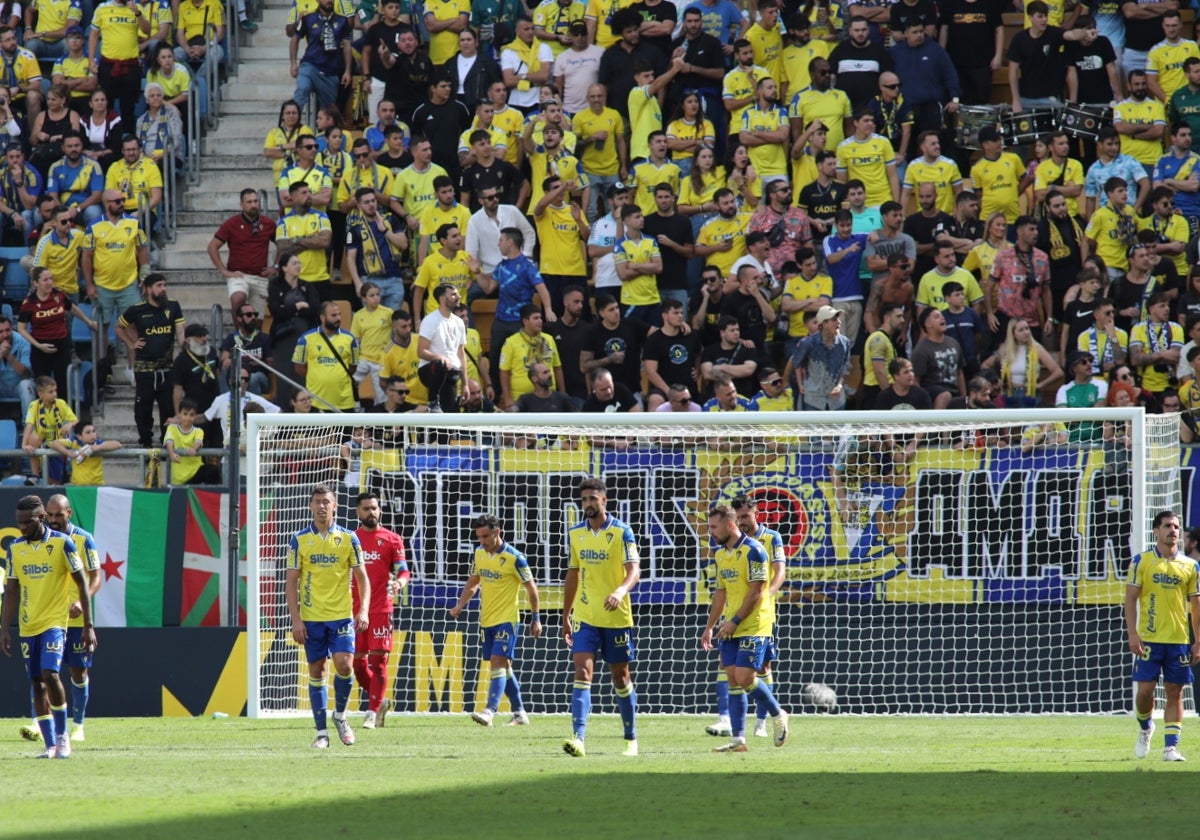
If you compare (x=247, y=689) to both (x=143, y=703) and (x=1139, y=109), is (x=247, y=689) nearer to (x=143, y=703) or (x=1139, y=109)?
(x=143, y=703)

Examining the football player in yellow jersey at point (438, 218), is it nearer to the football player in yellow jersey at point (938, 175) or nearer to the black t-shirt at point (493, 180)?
the black t-shirt at point (493, 180)

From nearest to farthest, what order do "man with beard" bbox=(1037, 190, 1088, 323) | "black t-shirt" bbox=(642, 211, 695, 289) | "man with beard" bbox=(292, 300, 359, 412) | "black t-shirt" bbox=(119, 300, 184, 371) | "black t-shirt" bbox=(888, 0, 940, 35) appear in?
"man with beard" bbox=(292, 300, 359, 412)
"man with beard" bbox=(1037, 190, 1088, 323)
"black t-shirt" bbox=(119, 300, 184, 371)
"black t-shirt" bbox=(642, 211, 695, 289)
"black t-shirt" bbox=(888, 0, 940, 35)

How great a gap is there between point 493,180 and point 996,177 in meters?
6.05

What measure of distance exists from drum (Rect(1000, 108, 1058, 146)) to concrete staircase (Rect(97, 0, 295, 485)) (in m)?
9.83

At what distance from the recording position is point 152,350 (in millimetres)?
20734

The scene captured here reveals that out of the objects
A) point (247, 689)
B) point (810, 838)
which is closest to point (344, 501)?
point (247, 689)

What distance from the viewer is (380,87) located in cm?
2327

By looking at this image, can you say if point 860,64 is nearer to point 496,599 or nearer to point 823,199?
point 823,199

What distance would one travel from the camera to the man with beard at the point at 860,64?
21844 millimetres

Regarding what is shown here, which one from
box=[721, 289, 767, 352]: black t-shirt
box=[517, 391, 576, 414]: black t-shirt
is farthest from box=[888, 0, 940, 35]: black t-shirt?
box=[517, 391, 576, 414]: black t-shirt

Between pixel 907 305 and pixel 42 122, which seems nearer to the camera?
pixel 907 305

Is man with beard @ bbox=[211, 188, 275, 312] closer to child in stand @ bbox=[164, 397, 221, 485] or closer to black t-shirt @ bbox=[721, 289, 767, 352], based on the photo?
child in stand @ bbox=[164, 397, 221, 485]

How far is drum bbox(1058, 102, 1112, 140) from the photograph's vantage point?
21.4 meters

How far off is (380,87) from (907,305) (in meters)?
7.83
